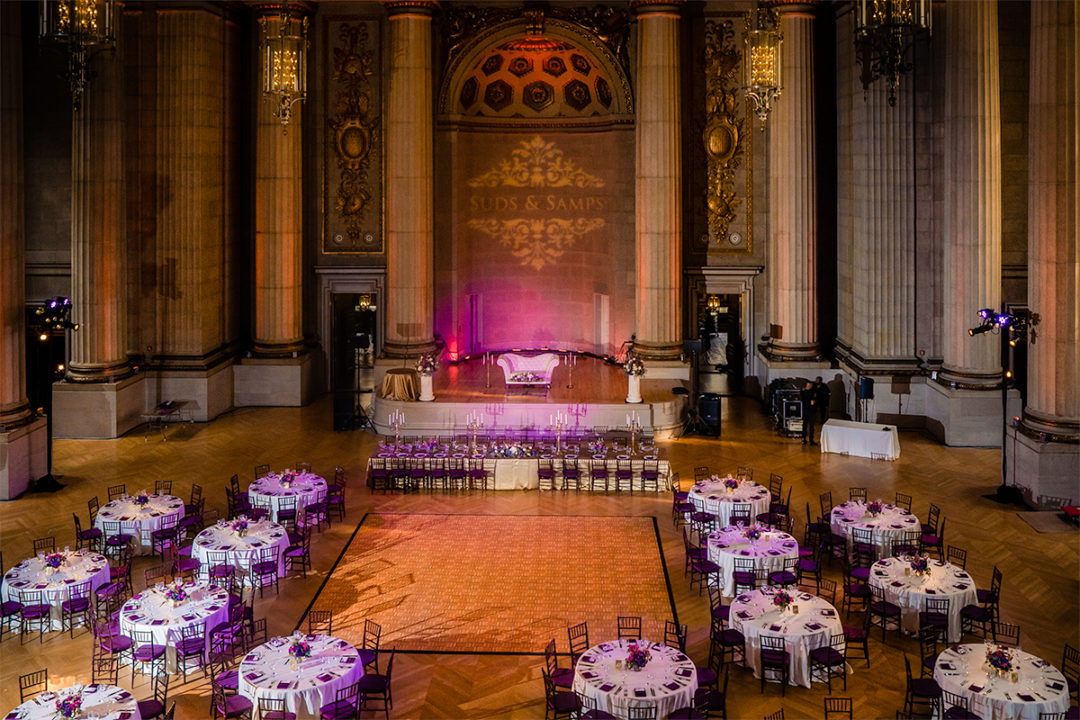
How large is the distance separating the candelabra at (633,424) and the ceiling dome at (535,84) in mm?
9810

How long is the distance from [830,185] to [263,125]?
44.9 ft

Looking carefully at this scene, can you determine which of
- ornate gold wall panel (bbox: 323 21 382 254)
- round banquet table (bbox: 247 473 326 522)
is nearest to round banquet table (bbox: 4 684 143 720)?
round banquet table (bbox: 247 473 326 522)

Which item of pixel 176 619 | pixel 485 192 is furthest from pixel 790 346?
pixel 176 619

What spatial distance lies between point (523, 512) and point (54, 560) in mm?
7820

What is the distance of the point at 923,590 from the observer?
50.5ft

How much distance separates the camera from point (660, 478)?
885 inches

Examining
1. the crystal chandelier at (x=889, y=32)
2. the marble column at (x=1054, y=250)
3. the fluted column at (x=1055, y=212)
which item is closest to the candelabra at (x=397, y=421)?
the crystal chandelier at (x=889, y=32)

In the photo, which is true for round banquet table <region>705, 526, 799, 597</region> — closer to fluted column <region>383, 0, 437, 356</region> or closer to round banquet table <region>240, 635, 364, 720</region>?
round banquet table <region>240, 635, 364, 720</region>

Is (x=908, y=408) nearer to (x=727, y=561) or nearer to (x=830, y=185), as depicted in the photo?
(x=830, y=185)

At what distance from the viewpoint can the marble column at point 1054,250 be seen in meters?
20.0

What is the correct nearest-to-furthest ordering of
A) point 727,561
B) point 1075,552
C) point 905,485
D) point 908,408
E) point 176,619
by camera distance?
point 176,619 → point 727,561 → point 1075,552 → point 905,485 → point 908,408

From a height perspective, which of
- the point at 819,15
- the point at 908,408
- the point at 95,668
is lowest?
the point at 95,668

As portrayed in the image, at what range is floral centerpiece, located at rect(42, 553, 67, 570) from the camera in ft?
53.3

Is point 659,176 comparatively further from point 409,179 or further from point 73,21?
point 73,21
